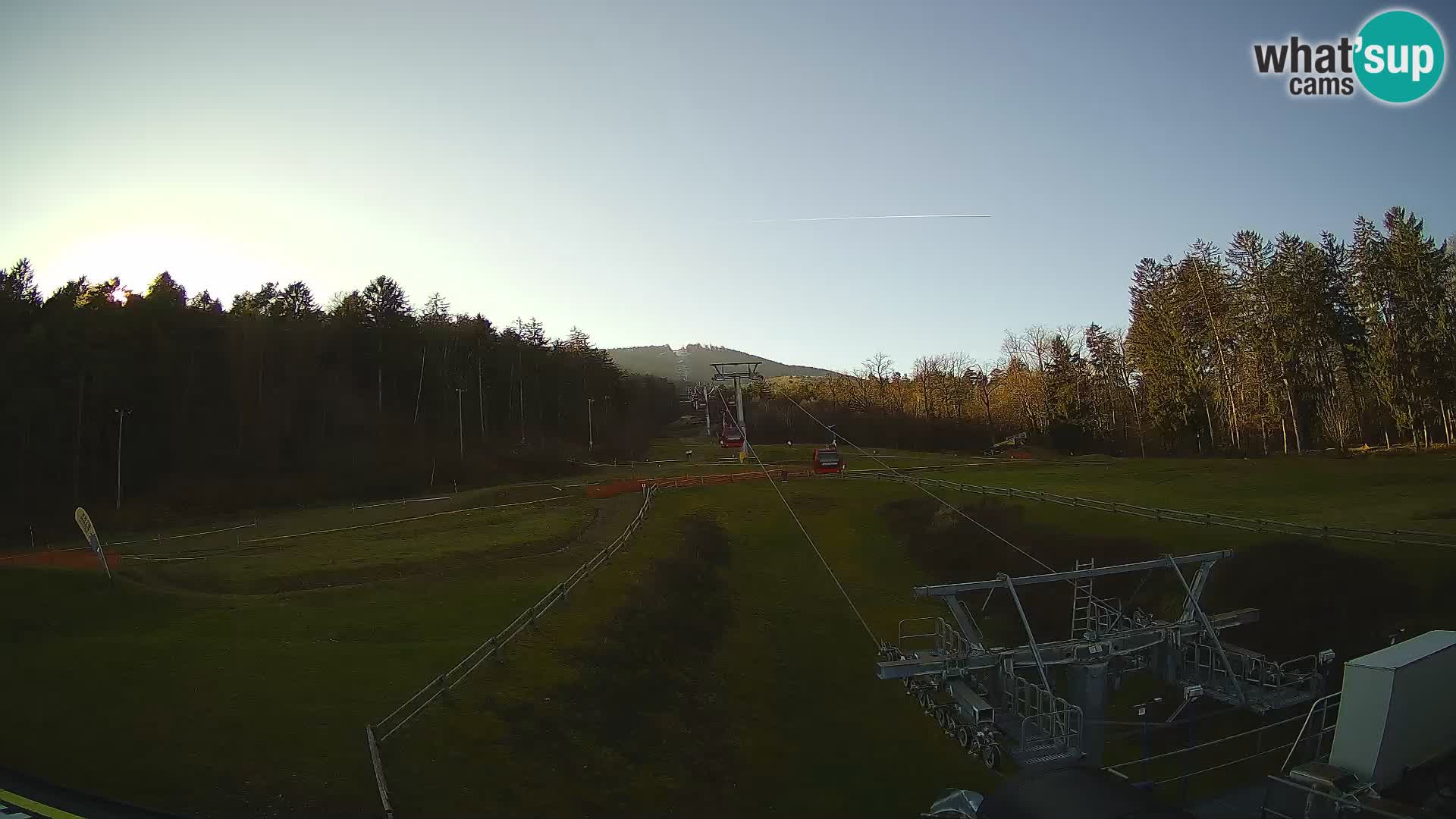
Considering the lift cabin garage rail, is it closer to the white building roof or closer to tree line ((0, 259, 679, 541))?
the white building roof

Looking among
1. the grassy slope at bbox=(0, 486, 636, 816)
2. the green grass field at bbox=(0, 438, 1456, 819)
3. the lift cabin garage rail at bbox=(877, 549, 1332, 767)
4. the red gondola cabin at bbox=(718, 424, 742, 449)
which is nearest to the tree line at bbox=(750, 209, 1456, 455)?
the green grass field at bbox=(0, 438, 1456, 819)

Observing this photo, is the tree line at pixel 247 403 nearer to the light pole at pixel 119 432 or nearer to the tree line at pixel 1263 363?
the light pole at pixel 119 432

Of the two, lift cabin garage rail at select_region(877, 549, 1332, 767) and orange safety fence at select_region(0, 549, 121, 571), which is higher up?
orange safety fence at select_region(0, 549, 121, 571)

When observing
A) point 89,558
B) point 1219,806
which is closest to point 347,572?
point 89,558

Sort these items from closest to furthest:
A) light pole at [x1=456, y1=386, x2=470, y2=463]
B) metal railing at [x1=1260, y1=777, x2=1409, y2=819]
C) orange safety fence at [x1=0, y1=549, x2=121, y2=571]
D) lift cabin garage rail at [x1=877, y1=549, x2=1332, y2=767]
A: metal railing at [x1=1260, y1=777, x2=1409, y2=819] < lift cabin garage rail at [x1=877, y1=549, x2=1332, y2=767] < orange safety fence at [x1=0, y1=549, x2=121, y2=571] < light pole at [x1=456, y1=386, x2=470, y2=463]

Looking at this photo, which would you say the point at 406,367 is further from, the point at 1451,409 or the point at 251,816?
the point at 1451,409

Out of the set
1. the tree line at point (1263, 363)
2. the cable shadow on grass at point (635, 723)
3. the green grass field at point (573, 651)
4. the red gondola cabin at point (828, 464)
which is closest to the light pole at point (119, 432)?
the green grass field at point (573, 651)
